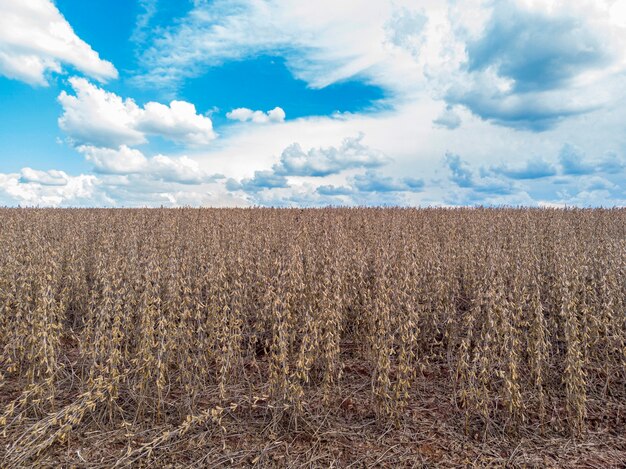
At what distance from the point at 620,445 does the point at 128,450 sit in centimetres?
449

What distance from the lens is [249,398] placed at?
4.24 meters

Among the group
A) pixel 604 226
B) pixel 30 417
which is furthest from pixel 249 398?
pixel 604 226

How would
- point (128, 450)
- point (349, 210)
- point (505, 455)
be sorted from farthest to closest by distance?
point (349, 210), point (505, 455), point (128, 450)

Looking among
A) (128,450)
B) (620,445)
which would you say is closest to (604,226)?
(620,445)

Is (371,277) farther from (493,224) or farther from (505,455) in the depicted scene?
(493,224)

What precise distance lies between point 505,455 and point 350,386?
164cm

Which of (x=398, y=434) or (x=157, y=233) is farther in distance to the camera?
(x=157, y=233)

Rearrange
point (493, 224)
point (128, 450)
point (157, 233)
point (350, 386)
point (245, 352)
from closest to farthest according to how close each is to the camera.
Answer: point (128, 450)
point (350, 386)
point (245, 352)
point (157, 233)
point (493, 224)

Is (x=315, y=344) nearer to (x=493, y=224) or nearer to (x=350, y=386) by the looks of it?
(x=350, y=386)

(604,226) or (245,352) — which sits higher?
(604,226)

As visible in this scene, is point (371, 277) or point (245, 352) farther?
point (371, 277)

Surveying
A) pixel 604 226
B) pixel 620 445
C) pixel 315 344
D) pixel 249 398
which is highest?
pixel 604 226

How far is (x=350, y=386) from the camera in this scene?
471 centimetres

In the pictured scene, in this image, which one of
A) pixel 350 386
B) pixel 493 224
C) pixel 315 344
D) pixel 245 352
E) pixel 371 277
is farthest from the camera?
pixel 493 224
